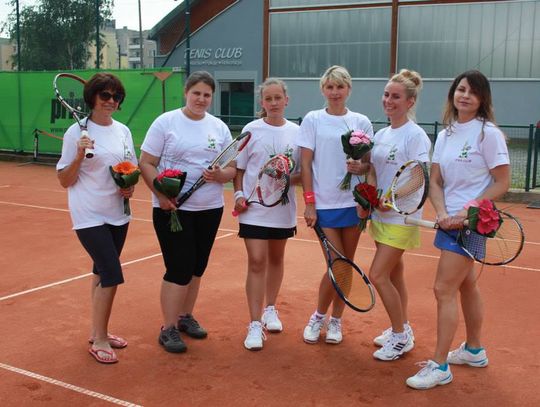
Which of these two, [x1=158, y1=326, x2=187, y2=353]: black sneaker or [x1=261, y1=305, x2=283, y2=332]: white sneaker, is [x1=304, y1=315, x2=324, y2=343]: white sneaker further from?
[x1=158, y1=326, x2=187, y2=353]: black sneaker

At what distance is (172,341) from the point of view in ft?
14.0

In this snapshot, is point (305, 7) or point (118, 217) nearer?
point (118, 217)

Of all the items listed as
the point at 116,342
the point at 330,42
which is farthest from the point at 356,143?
the point at 330,42

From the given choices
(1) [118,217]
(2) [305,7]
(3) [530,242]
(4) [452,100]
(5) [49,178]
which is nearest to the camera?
(4) [452,100]

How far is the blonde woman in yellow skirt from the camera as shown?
13.2 feet

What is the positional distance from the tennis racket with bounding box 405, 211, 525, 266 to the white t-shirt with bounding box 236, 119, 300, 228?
976 mm

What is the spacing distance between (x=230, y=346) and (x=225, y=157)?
1280 millimetres

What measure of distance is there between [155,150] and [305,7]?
95.1ft

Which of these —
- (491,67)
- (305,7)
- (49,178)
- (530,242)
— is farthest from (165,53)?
(530,242)

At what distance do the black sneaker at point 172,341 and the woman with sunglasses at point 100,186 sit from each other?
1.17 ft

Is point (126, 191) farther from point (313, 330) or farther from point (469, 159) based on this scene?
point (469, 159)

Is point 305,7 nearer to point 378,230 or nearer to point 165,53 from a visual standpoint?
point 165,53

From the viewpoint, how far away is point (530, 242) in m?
8.11

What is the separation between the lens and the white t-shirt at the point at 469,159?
3.58m
